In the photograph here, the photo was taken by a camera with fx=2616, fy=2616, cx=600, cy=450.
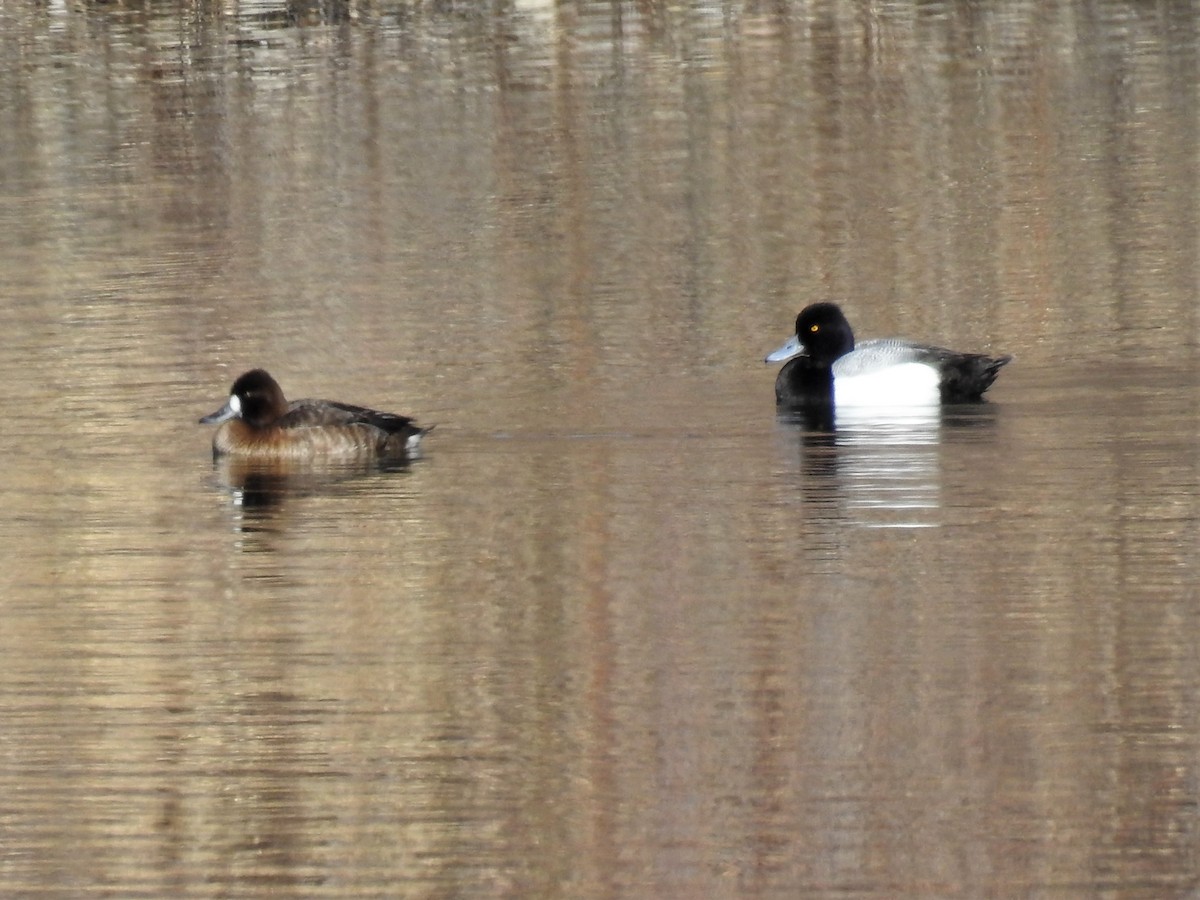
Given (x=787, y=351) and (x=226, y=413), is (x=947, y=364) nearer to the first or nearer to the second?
(x=787, y=351)

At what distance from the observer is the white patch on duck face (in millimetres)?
14312

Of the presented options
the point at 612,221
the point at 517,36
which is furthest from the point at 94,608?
the point at 517,36

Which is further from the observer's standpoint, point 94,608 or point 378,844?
point 94,608

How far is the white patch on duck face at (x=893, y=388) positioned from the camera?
47.0 ft

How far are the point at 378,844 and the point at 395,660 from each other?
1.93m

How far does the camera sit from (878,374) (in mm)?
14555

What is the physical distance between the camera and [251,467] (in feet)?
43.7

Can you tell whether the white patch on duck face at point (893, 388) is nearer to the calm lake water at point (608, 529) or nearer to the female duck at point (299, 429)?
the calm lake water at point (608, 529)

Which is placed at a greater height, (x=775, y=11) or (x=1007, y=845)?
(x=775, y=11)

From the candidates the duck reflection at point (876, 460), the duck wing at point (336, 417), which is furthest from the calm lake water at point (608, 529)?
the duck wing at point (336, 417)

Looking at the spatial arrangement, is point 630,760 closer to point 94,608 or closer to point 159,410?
point 94,608

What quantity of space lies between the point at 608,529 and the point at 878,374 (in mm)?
3755

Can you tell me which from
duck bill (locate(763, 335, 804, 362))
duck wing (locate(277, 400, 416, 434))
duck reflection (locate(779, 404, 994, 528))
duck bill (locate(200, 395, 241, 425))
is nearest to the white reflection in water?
duck reflection (locate(779, 404, 994, 528))

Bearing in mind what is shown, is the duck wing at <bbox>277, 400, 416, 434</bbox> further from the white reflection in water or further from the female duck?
the white reflection in water
